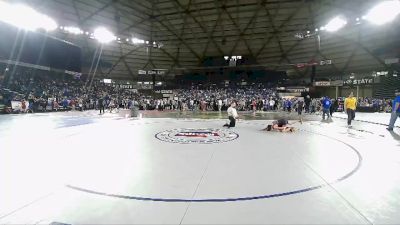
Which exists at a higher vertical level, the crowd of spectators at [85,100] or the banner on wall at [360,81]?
the banner on wall at [360,81]

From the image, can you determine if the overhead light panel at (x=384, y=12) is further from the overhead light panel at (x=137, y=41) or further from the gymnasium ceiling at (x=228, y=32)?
the overhead light panel at (x=137, y=41)

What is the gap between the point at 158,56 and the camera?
44500 mm

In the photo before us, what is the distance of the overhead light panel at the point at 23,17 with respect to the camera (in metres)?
24.9

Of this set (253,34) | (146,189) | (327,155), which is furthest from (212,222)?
(253,34)

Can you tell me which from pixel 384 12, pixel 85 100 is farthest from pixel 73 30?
pixel 384 12

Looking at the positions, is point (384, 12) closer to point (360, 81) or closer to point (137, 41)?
point (360, 81)

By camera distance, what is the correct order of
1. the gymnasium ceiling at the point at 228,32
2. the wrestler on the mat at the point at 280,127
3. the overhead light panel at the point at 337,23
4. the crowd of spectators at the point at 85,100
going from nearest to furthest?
1. the wrestler on the mat at the point at 280,127
2. the crowd of spectators at the point at 85,100
3. the overhead light panel at the point at 337,23
4. the gymnasium ceiling at the point at 228,32

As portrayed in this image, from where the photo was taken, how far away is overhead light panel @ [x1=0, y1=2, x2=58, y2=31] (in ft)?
81.6

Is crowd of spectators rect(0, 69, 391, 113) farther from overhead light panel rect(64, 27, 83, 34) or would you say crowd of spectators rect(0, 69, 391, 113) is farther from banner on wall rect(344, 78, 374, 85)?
overhead light panel rect(64, 27, 83, 34)

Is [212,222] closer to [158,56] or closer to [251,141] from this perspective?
[251,141]

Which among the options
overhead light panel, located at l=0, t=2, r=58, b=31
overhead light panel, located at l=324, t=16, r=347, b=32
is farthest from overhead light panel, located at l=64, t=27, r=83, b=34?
overhead light panel, located at l=324, t=16, r=347, b=32

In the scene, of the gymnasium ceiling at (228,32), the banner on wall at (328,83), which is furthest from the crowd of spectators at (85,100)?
the banner on wall at (328,83)

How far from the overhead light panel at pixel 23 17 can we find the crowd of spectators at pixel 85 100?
624cm

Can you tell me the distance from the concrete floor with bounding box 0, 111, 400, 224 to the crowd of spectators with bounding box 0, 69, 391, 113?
16.9m
